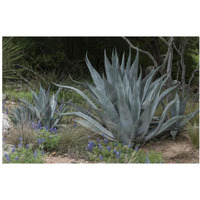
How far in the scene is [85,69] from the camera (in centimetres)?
755

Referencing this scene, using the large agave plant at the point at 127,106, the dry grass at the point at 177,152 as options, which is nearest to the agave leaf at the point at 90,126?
the large agave plant at the point at 127,106

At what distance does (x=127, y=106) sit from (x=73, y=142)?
0.77 metres

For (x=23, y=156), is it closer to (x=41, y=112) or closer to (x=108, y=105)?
(x=41, y=112)

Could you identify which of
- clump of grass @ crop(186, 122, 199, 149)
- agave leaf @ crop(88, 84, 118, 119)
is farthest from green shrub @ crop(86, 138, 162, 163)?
clump of grass @ crop(186, 122, 199, 149)

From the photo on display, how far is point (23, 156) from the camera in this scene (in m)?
3.25

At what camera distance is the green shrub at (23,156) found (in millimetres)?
3199

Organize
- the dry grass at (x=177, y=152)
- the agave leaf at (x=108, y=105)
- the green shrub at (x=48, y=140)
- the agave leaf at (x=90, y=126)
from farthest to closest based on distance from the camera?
the agave leaf at (x=90, y=126)
the agave leaf at (x=108, y=105)
the green shrub at (x=48, y=140)
the dry grass at (x=177, y=152)

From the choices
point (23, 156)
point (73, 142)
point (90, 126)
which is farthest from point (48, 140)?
point (90, 126)

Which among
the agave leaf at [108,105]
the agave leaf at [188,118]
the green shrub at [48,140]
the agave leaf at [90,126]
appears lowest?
the green shrub at [48,140]

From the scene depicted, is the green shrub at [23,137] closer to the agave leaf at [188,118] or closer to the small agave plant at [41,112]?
the small agave plant at [41,112]

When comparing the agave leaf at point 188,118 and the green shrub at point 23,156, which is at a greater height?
the agave leaf at point 188,118

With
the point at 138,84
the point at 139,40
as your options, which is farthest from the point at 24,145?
the point at 139,40

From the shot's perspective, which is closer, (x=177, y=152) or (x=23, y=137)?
(x=177, y=152)

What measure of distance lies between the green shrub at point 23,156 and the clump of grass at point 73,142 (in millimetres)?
370
